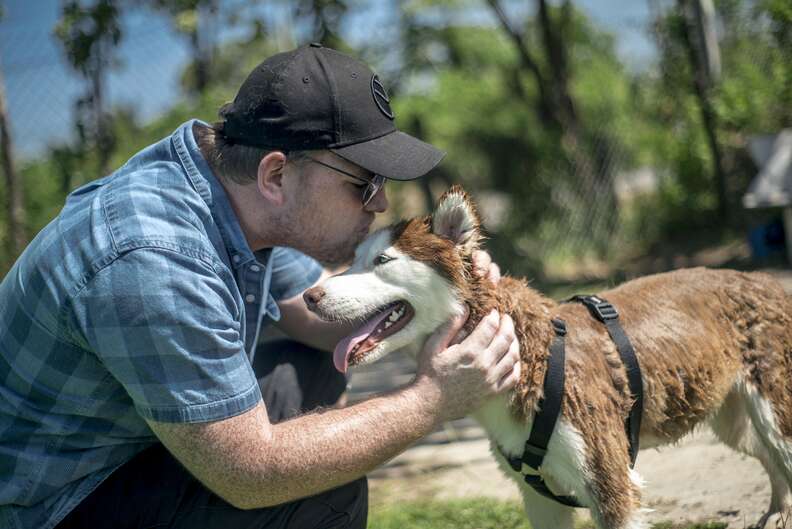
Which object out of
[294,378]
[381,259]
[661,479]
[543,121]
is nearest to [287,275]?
[294,378]

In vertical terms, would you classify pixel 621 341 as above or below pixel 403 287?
below

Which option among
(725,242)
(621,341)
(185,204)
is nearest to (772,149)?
(725,242)

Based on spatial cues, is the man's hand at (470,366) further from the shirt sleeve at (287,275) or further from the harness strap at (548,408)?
the shirt sleeve at (287,275)

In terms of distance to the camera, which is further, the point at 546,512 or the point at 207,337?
the point at 546,512

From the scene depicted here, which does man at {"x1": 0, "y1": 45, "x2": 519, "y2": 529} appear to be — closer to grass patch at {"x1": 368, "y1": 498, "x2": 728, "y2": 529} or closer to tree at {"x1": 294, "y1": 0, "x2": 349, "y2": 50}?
grass patch at {"x1": 368, "y1": 498, "x2": 728, "y2": 529}

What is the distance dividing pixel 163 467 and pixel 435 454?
102 inches

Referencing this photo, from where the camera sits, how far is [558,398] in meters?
2.90

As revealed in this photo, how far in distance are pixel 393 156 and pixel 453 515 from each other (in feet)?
6.96

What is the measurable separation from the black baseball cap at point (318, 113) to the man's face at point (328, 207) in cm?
9

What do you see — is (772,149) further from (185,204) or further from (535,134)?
(185,204)

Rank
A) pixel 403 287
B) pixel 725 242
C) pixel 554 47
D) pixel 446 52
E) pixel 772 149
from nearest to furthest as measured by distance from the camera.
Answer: pixel 403 287
pixel 772 149
pixel 725 242
pixel 554 47
pixel 446 52

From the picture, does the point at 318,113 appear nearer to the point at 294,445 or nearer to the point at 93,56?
the point at 294,445

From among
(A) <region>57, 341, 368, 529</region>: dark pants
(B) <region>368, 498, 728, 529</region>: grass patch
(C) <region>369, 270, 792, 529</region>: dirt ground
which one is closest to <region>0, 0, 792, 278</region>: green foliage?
(C) <region>369, 270, 792, 529</region>: dirt ground

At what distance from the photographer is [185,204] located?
2.59 m
